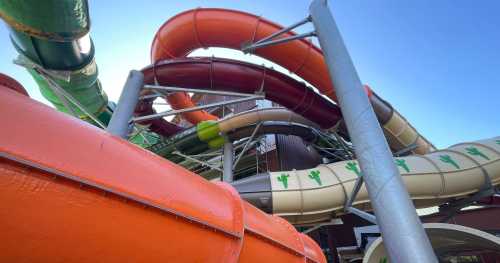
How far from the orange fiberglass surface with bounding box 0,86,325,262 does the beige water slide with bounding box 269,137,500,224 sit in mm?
4452

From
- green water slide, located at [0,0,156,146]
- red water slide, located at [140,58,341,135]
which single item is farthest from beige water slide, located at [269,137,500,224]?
green water slide, located at [0,0,156,146]

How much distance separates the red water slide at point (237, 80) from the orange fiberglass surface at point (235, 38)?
374mm

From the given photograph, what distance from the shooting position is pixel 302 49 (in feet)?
19.6

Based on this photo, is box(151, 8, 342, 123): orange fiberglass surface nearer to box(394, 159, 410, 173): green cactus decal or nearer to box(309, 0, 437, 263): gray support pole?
box(309, 0, 437, 263): gray support pole

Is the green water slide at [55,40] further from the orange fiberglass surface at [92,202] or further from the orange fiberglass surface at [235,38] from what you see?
the orange fiberglass surface at [92,202]

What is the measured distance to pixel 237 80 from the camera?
619 centimetres

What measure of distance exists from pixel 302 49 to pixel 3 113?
574cm

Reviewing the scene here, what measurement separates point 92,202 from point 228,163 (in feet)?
24.0

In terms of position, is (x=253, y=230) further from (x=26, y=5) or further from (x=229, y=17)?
(x=229, y=17)

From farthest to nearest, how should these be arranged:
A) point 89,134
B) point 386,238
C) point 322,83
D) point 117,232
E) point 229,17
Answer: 1. point 322,83
2. point 229,17
3. point 386,238
4. point 89,134
5. point 117,232

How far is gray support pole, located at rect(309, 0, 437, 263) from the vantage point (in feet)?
7.92

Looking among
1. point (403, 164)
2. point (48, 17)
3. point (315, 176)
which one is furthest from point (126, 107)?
point (403, 164)

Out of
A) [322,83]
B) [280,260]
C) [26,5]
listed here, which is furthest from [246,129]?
[280,260]

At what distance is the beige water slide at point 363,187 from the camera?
19.5ft
